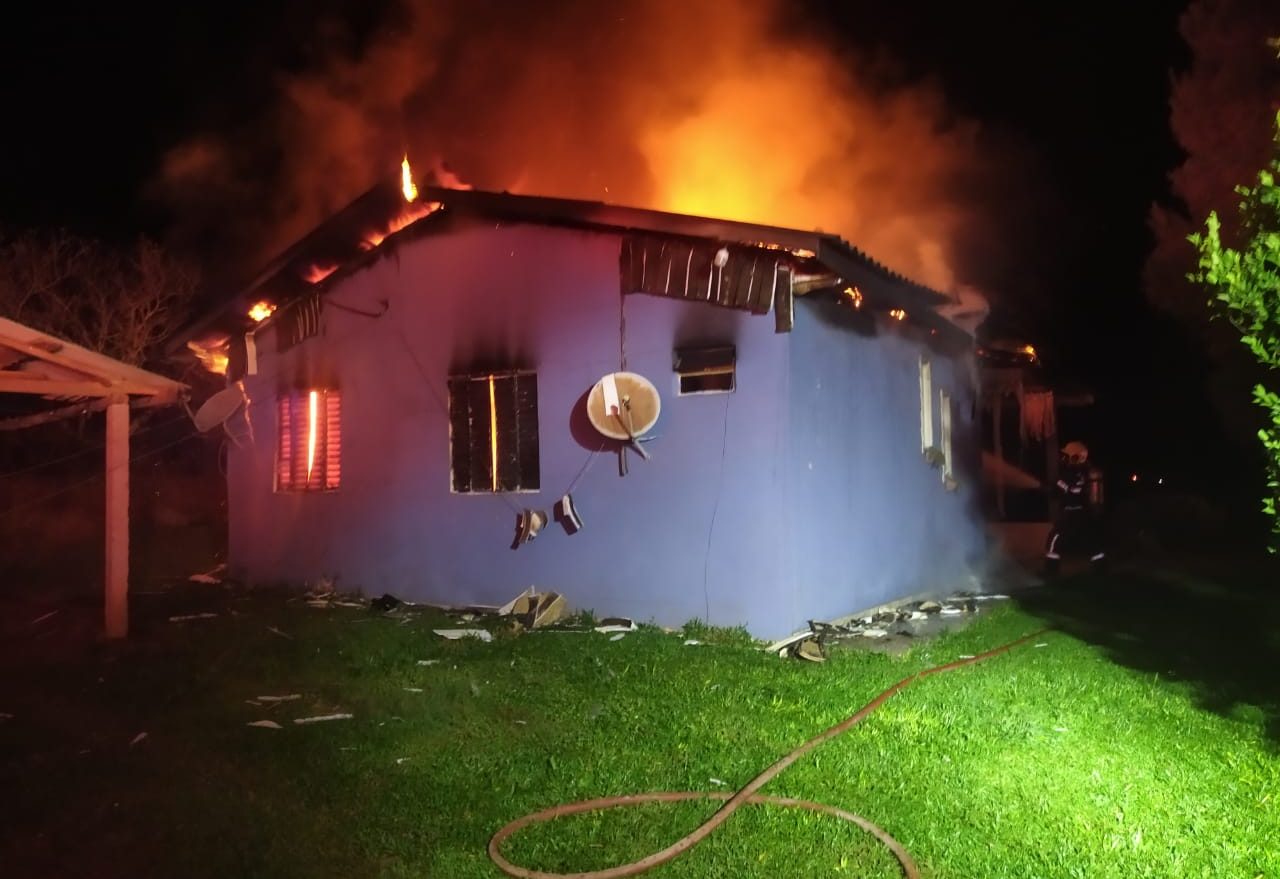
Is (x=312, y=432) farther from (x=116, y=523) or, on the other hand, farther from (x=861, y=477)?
(x=861, y=477)

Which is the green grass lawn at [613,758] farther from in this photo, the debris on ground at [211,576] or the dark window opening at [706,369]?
the debris on ground at [211,576]

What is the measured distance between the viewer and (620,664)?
7.62 metres

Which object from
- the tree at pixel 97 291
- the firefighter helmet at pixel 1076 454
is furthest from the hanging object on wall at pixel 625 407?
the tree at pixel 97 291

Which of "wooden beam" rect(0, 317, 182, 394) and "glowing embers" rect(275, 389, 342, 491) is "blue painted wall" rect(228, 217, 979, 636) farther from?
"wooden beam" rect(0, 317, 182, 394)

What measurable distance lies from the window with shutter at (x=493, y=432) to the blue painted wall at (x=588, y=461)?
0.48 ft

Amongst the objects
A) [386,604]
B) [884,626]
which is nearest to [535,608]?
[386,604]

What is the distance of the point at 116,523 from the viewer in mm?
8969

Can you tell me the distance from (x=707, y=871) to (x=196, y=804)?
2.77 m

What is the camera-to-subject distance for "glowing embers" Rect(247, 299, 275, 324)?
476 inches

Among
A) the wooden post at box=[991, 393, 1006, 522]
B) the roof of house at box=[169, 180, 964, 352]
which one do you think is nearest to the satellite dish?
the roof of house at box=[169, 180, 964, 352]

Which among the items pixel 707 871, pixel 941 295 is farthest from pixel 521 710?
pixel 941 295

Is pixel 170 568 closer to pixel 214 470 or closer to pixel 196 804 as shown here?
pixel 214 470

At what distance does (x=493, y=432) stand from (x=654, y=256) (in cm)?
273

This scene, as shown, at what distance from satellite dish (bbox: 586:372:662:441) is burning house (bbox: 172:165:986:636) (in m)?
0.03
